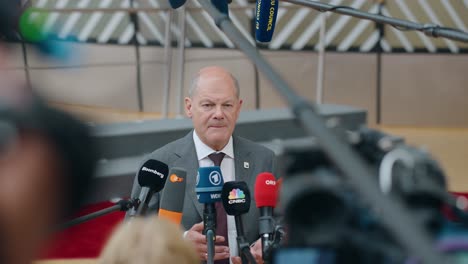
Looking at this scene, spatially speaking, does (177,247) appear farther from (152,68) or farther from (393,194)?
(152,68)

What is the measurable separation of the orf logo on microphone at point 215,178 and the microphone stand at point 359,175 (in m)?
1.08

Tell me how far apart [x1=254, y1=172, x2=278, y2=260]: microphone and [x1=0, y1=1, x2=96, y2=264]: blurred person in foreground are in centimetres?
133

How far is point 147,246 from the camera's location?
1207mm

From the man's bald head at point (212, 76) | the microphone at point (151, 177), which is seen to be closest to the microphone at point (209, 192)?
the microphone at point (151, 177)

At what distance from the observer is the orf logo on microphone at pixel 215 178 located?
2395 mm

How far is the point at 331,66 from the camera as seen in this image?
9.75 metres

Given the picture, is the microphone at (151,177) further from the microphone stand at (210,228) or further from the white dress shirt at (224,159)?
the white dress shirt at (224,159)

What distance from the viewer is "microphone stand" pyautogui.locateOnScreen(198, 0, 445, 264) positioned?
87cm

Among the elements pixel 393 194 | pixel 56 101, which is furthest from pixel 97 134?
pixel 393 194

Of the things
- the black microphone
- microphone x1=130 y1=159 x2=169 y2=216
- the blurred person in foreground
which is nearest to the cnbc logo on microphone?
the black microphone

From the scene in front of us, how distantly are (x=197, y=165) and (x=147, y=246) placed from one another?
5.53ft

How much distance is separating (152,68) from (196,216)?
7.56m

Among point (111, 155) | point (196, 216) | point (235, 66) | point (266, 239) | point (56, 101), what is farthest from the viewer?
point (235, 66)

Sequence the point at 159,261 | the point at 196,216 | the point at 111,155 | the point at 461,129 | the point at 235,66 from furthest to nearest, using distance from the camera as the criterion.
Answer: the point at 235,66 < the point at 461,129 < the point at 111,155 < the point at 196,216 < the point at 159,261
